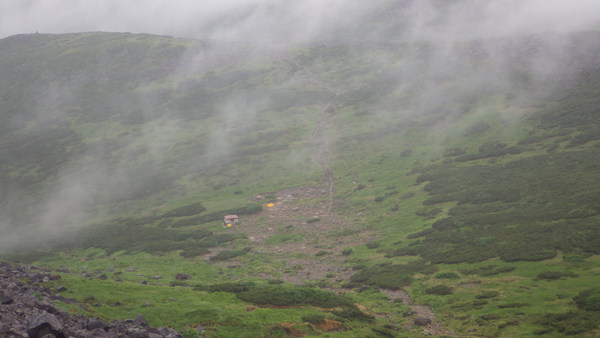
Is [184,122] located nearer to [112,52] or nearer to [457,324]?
[112,52]

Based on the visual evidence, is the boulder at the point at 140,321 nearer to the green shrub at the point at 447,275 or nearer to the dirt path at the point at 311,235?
the dirt path at the point at 311,235

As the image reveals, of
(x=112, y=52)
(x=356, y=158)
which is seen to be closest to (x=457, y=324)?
(x=356, y=158)

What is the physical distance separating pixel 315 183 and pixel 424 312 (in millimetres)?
53222

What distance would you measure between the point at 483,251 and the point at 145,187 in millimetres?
76811

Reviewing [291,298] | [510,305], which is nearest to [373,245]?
[291,298]

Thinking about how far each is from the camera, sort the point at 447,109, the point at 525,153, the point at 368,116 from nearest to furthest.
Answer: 1. the point at 525,153
2. the point at 447,109
3. the point at 368,116

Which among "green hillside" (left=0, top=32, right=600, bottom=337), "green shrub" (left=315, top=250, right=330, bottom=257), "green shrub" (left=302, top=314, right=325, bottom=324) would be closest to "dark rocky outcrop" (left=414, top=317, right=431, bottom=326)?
"green hillside" (left=0, top=32, right=600, bottom=337)

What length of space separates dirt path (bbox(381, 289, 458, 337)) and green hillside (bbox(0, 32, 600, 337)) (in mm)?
239

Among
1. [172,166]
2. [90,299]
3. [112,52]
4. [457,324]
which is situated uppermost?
[112,52]

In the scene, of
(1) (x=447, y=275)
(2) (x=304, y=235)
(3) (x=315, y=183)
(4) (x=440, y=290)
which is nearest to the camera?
(4) (x=440, y=290)

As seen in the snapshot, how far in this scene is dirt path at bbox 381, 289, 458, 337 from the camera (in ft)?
89.6

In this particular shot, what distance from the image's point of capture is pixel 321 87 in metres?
144

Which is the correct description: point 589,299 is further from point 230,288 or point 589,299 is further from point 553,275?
point 230,288

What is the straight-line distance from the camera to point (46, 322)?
17328mm
